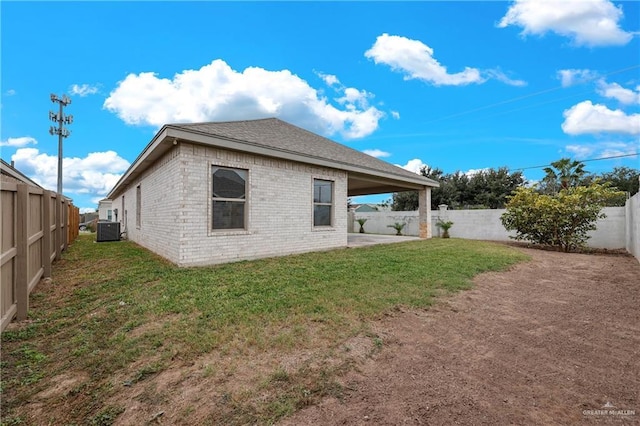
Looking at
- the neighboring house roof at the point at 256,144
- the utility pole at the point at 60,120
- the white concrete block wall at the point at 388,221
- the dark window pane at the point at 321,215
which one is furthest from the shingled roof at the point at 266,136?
the utility pole at the point at 60,120

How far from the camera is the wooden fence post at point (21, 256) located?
3.94 m

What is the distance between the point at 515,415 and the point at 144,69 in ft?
42.4

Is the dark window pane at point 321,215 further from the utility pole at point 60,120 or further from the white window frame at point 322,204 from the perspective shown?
the utility pole at point 60,120

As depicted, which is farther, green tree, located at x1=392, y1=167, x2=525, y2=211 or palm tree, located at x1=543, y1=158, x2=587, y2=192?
green tree, located at x1=392, y1=167, x2=525, y2=211

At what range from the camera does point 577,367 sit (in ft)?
9.03

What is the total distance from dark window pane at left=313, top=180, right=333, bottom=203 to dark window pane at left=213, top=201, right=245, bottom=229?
2.68 meters

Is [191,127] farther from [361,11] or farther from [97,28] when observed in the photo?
[361,11]

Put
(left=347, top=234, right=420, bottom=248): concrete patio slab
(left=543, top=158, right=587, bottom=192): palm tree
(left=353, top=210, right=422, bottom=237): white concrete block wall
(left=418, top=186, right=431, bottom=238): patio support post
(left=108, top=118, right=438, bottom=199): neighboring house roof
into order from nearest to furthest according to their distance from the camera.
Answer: (left=108, top=118, right=438, bottom=199): neighboring house roof
(left=347, top=234, right=420, bottom=248): concrete patio slab
(left=543, top=158, right=587, bottom=192): palm tree
(left=418, top=186, right=431, bottom=238): patio support post
(left=353, top=210, right=422, bottom=237): white concrete block wall

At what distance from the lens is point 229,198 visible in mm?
7438

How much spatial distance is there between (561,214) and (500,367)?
1116 centimetres

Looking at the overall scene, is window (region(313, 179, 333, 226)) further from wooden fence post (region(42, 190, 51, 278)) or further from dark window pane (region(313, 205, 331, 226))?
wooden fence post (region(42, 190, 51, 278))

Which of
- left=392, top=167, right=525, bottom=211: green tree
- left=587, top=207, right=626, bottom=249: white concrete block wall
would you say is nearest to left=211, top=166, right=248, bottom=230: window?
left=587, top=207, right=626, bottom=249: white concrete block wall

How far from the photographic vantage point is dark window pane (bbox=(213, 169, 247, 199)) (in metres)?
7.23

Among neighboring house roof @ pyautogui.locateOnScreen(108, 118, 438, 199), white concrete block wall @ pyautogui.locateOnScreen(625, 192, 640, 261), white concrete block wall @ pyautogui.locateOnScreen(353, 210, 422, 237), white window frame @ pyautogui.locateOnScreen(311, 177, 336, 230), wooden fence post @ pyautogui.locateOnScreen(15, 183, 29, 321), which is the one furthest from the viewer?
white concrete block wall @ pyautogui.locateOnScreen(353, 210, 422, 237)
